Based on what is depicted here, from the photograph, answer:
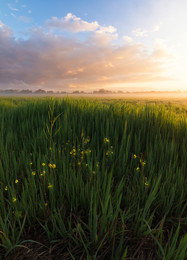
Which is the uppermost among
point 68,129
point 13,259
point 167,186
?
point 68,129

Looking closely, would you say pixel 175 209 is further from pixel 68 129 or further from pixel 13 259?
pixel 68 129

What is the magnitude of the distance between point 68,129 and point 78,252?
178 cm

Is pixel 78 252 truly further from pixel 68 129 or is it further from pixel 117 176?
pixel 68 129

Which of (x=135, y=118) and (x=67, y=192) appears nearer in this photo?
(x=67, y=192)

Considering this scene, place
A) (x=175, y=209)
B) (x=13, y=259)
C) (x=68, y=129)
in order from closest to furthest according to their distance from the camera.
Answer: (x=13, y=259), (x=175, y=209), (x=68, y=129)

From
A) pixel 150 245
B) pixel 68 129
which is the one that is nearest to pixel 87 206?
pixel 150 245

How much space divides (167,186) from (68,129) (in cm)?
161

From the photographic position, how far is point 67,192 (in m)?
1.54

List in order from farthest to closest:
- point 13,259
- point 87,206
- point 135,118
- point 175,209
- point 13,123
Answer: point 13,123
point 135,118
point 175,209
point 87,206
point 13,259

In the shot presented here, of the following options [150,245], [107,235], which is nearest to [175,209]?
[150,245]


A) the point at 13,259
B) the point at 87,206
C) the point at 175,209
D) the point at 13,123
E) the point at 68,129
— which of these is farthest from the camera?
the point at 13,123

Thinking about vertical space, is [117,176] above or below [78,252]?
above

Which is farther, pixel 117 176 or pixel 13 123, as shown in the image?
pixel 13 123

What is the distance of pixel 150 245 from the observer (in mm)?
1266
